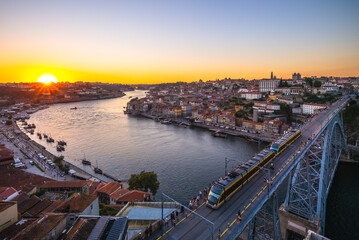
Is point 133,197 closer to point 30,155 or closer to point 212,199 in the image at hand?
point 212,199

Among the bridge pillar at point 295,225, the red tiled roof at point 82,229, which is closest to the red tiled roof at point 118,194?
the red tiled roof at point 82,229

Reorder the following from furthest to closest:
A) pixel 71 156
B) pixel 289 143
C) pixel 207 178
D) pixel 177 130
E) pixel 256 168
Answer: pixel 177 130 → pixel 71 156 → pixel 207 178 → pixel 289 143 → pixel 256 168

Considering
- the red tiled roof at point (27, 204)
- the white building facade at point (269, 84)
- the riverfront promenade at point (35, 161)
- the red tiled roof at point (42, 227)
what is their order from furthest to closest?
the white building facade at point (269, 84) → the riverfront promenade at point (35, 161) → the red tiled roof at point (27, 204) → the red tiled roof at point (42, 227)

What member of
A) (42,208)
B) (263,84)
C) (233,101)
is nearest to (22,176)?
(42,208)

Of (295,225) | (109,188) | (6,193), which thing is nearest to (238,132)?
(295,225)

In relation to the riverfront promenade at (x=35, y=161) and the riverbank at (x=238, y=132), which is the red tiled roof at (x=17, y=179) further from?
the riverbank at (x=238, y=132)

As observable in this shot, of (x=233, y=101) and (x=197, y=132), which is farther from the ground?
(x=233, y=101)

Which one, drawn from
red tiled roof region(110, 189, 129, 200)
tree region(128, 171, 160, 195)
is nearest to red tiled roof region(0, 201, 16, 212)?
red tiled roof region(110, 189, 129, 200)

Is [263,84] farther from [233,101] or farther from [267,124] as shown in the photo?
[267,124]
